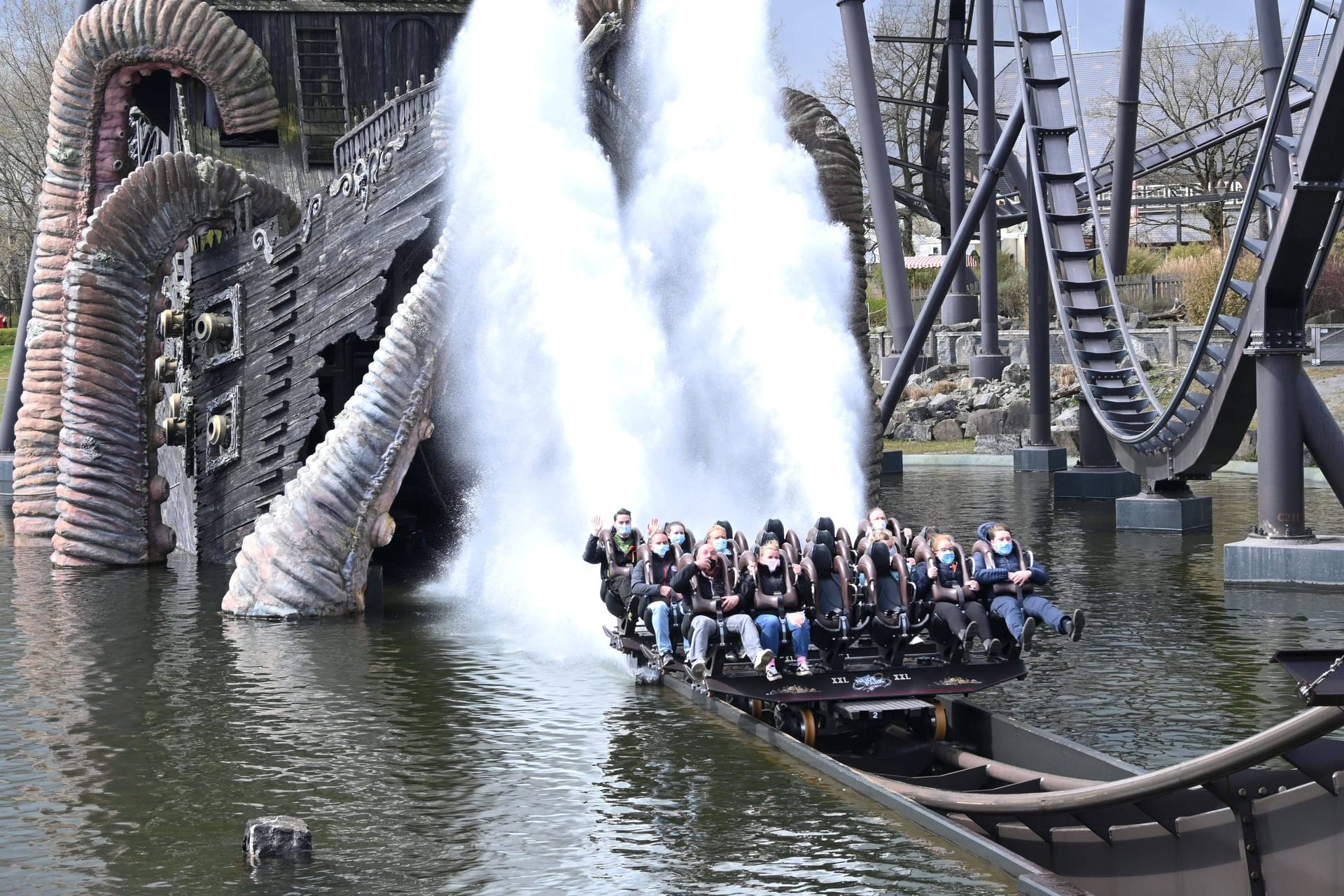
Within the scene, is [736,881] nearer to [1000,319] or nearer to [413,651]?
[413,651]

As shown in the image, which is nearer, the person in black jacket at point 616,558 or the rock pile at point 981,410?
the person in black jacket at point 616,558

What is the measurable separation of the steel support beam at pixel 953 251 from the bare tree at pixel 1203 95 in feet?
110

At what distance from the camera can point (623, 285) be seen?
72.9 feet

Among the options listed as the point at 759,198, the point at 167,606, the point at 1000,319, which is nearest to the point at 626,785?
the point at 167,606

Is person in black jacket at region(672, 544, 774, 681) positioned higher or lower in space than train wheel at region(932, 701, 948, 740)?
higher

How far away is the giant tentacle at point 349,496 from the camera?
19.6 m

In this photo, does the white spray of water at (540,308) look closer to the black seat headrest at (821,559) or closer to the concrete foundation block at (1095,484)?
the black seat headrest at (821,559)

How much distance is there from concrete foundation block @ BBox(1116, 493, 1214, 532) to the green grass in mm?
15812

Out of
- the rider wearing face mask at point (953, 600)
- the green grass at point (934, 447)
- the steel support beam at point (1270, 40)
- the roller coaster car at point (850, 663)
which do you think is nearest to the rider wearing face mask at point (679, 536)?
the roller coaster car at point (850, 663)

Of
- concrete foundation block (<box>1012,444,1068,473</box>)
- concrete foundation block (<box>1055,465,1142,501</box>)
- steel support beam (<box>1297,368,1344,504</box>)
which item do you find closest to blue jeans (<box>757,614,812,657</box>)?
steel support beam (<box>1297,368,1344,504</box>)

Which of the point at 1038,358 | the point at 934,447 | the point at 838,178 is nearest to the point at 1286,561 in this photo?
the point at 838,178

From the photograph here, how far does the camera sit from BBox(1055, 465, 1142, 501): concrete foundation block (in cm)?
3052

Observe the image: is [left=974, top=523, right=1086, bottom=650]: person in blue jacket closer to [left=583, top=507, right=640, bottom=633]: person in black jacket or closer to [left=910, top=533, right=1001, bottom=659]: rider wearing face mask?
[left=910, top=533, right=1001, bottom=659]: rider wearing face mask

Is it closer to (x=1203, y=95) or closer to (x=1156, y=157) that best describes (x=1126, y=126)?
(x=1156, y=157)
